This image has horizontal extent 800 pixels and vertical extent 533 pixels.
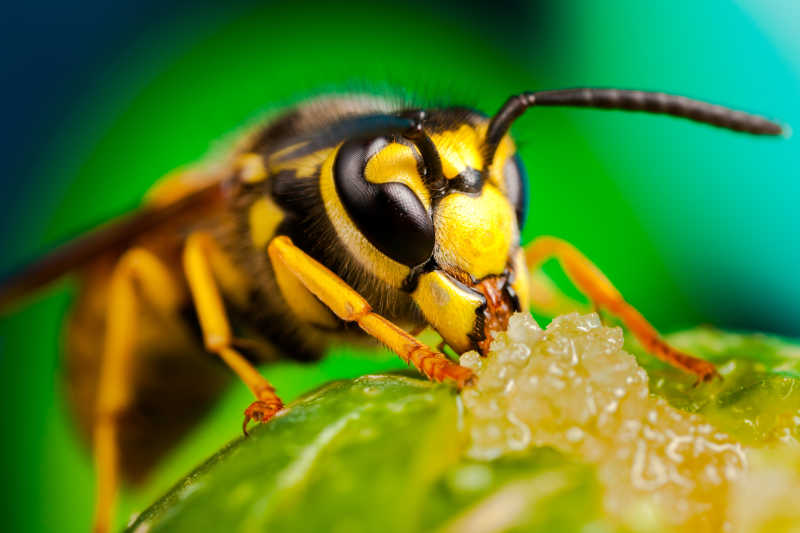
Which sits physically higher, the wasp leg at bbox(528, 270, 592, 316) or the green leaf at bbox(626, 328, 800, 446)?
the green leaf at bbox(626, 328, 800, 446)

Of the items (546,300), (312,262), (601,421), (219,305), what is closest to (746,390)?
(601,421)

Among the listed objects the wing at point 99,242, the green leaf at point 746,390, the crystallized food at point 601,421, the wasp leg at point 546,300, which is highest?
the wing at point 99,242

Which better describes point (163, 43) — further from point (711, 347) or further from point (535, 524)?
point (535, 524)

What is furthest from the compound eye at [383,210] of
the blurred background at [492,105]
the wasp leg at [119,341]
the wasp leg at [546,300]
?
the blurred background at [492,105]

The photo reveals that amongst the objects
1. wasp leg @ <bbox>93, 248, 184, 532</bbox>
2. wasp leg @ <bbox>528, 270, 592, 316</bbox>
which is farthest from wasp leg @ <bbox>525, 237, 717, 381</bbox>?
wasp leg @ <bbox>93, 248, 184, 532</bbox>

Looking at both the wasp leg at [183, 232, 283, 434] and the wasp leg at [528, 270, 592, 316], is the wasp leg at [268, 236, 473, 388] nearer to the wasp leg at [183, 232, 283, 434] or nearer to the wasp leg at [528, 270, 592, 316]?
the wasp leg at [183, 232, 283, 434]

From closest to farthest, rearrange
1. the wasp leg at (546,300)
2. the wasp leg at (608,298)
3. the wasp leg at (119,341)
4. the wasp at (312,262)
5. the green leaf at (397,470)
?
the green leaf at (397,470) → the wasp leg at (608,298) → the wasp at (312,262) → the wasp leg at (119,341) → the wasp leg at (546,300)

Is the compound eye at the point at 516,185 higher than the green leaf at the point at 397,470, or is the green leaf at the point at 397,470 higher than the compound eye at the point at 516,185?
the compound eye at the point at 516,185

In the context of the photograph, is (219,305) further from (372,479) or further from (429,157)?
(372,479)

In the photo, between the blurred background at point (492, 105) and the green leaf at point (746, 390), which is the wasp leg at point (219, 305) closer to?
the green leaf at point (746, 390)
